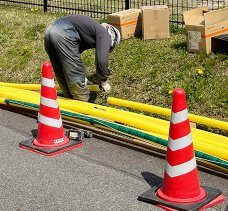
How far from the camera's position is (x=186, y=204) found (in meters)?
4.25

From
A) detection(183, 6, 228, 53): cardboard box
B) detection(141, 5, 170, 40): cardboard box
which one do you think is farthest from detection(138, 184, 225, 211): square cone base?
detection(141, 5, 170, 40): cardboard box

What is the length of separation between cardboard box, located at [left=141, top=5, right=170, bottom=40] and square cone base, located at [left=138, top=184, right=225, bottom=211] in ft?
15.9

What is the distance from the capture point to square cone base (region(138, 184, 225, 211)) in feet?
13.8

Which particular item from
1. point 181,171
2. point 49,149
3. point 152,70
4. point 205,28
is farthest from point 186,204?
point 205,28

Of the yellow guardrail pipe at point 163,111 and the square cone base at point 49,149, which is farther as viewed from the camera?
the yellow guardrail pipe at point 163,111

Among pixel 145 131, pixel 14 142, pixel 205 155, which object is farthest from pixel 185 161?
pixel 14 142

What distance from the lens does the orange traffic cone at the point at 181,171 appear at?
168 inches

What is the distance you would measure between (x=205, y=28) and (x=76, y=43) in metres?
2.04

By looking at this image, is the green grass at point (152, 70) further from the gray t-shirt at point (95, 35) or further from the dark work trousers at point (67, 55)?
the gray t-shirt at point (95, 35)

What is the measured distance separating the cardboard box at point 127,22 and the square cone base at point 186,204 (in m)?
5.04

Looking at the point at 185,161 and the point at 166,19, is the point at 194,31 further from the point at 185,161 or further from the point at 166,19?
the point at 185,161

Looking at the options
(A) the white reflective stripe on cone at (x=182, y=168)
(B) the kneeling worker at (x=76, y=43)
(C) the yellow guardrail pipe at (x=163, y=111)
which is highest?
(B) the kneeling worker at (x=76, y=43)

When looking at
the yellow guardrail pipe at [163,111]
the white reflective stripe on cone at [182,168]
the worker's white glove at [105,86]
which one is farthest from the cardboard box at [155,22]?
the white reflective stripe on cone at [182,168]

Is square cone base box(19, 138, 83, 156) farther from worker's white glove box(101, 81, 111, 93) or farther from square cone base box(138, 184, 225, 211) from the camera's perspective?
worker's white glove box(101, 81, 111, 93)
